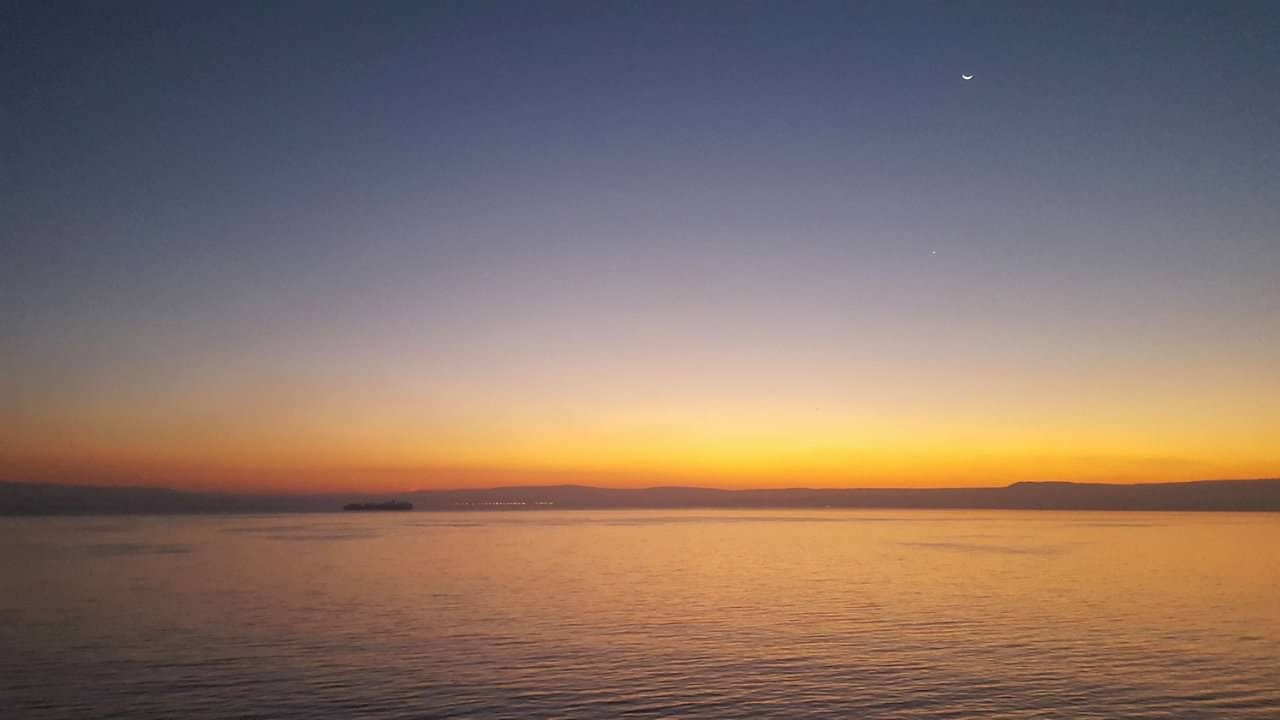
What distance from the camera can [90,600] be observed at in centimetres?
5656

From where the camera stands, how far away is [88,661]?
36.6 meters

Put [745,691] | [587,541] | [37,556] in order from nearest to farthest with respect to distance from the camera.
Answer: [745,691] < [37,556] < [587,541]

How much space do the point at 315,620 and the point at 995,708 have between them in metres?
34.0

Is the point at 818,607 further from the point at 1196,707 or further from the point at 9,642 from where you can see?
the point at 9,642

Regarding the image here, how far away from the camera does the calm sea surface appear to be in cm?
2978

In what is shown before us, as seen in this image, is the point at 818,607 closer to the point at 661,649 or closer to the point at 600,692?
the point at 661,649

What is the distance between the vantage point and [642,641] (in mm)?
41125

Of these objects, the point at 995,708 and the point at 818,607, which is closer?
the point at 995,708

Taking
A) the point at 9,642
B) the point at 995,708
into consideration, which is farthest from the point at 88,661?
the point at 995,708

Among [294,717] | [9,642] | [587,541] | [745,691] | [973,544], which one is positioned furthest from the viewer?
[587,541]

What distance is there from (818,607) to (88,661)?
117 feet

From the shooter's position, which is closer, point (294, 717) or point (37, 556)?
point (294, 717)

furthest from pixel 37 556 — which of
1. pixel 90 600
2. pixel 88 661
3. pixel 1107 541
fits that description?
pixel 1107 541

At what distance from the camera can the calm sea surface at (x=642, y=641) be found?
97.7 ft
